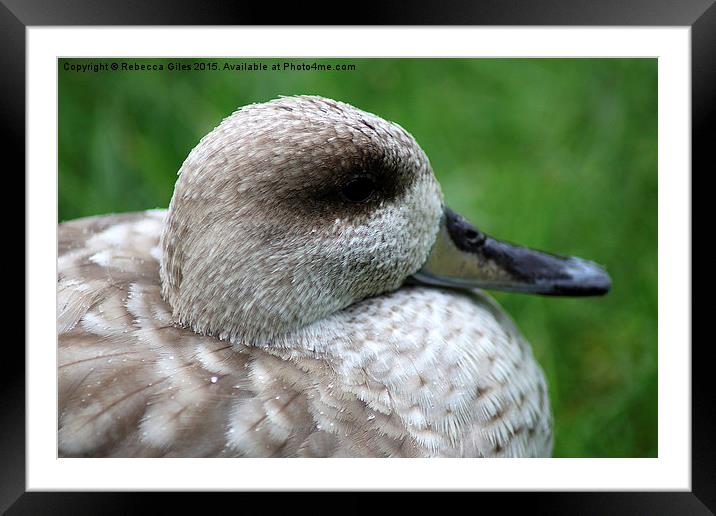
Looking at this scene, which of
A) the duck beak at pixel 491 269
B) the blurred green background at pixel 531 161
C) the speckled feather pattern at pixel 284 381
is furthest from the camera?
the blurred green background at pixel 531 161

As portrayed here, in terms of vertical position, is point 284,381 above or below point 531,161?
below

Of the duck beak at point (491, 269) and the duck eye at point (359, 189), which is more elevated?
the duck eye at point (359, 189)

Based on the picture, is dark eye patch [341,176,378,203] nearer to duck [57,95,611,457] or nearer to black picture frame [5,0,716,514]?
duck [57,95,611,457]

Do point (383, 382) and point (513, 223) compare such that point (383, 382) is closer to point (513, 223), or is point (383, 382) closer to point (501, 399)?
Result: point (501, 399)

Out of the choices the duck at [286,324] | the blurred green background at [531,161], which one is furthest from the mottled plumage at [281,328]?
the blurred green background at [531,161]

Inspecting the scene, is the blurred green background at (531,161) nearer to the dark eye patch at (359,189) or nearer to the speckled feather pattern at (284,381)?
the speckled feather pattern at (284,381)
